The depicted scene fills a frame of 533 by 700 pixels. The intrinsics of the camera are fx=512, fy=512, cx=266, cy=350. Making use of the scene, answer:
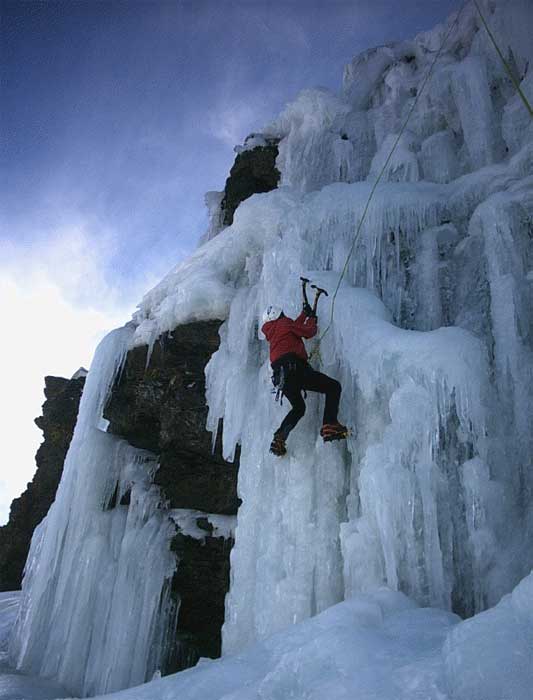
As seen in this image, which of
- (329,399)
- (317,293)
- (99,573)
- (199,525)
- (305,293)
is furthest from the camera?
(199,525)

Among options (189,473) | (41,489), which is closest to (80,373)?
(41,489)

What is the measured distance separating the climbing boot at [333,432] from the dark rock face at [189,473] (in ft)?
11.3

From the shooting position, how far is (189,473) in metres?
8.24

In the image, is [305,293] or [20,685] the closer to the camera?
[305,293]

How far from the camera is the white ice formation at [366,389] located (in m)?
3.96

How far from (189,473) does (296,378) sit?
408 centimetres

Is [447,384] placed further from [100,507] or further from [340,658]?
[100,507]

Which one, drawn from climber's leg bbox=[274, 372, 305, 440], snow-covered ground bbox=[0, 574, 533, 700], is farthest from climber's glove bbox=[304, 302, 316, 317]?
snow-covered ground bbox=[0, 574, 533, 700]

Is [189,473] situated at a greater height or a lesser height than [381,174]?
lesser

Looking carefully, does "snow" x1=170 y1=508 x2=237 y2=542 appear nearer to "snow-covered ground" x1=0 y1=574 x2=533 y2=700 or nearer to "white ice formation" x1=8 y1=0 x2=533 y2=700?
"white ice formation" x1=8 y1=0 x2=533 y2=700

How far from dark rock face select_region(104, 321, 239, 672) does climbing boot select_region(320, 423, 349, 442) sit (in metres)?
3.44

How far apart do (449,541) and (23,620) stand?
8036 mm

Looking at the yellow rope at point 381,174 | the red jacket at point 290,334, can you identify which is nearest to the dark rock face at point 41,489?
the yellow rope at point 381,174

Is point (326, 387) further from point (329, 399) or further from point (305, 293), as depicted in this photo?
point (305, 293)
